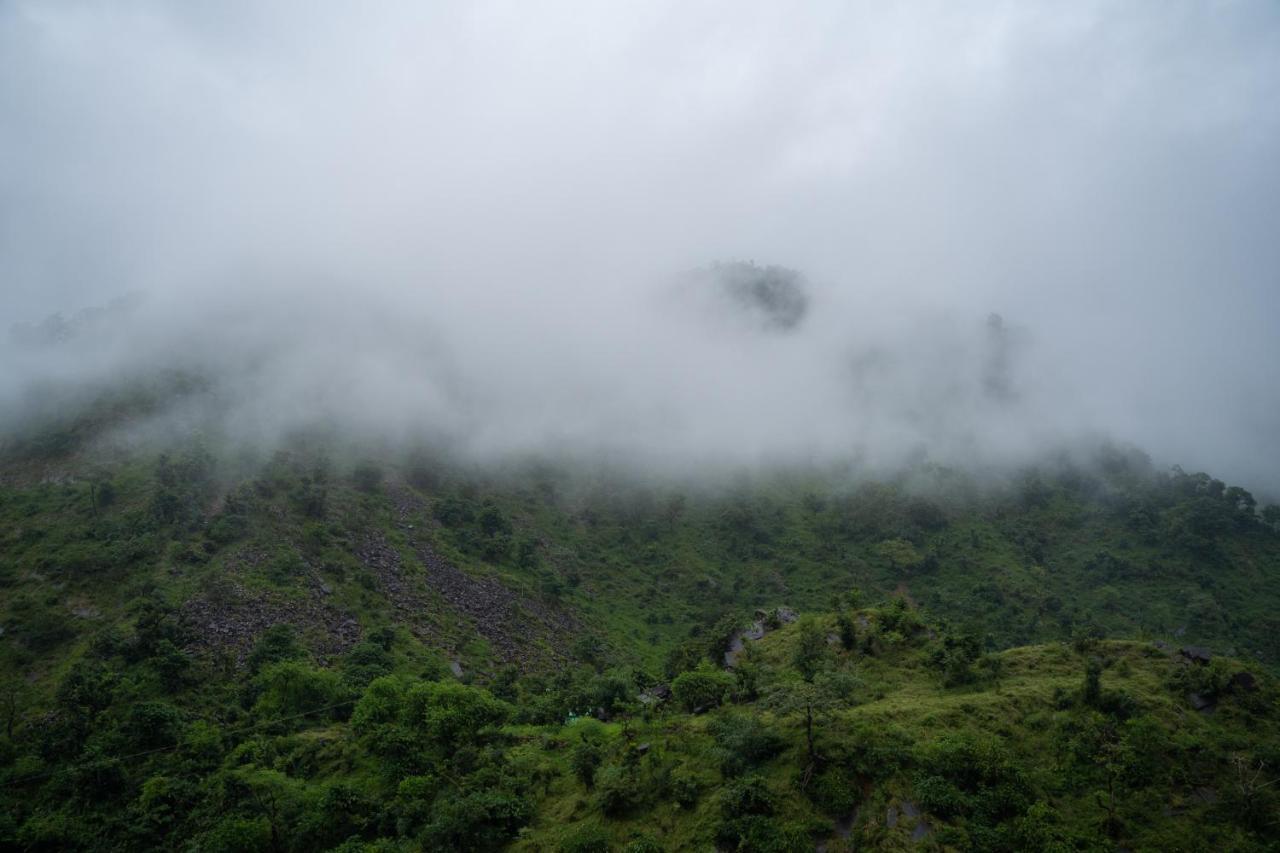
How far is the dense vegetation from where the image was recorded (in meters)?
30.8

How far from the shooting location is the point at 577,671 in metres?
64.5

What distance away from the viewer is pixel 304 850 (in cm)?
3694

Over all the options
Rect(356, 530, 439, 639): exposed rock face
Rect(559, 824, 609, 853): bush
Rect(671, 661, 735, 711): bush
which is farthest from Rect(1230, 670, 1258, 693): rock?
Rect(356, 530, 439, 639): exposed rock face

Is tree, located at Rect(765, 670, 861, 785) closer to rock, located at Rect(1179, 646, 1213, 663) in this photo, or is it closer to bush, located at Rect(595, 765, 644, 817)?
bush, located at Rect(595, 765, 644, 817)

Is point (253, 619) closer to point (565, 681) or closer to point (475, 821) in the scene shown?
point (565, 681)

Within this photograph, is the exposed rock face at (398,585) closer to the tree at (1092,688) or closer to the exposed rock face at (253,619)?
the exposed rock face at (253,619)

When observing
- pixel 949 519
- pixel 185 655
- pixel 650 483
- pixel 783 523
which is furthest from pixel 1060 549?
pixel 185 655

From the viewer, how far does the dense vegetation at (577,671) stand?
101 feet

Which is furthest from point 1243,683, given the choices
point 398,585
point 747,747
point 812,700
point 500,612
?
point 398,585

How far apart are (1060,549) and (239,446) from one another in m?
135

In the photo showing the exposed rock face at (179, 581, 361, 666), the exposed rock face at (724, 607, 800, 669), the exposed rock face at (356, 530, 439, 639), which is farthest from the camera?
the exposed rock face at (356, 530, 439, 639)

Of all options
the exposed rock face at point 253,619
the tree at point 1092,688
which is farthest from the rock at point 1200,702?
the exposed rock face at point 253,619

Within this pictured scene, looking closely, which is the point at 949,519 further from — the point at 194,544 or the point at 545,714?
the point at 194,544

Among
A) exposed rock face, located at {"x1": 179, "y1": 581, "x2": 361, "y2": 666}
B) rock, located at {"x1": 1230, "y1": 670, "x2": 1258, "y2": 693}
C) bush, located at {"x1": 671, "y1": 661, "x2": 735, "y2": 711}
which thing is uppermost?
exposed rock face, located at {"x1": 179, "y1": 581, "x2": 361, "y2": 666}
